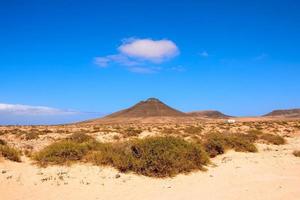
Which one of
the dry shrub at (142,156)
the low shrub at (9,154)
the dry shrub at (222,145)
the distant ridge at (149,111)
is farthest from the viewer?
the distant ridge at (149,111)

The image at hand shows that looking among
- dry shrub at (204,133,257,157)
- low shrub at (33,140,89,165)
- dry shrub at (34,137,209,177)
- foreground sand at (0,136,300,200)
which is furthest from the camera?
dry shrub at (204,133,257,157)

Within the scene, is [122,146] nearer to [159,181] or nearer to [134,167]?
[134,167]

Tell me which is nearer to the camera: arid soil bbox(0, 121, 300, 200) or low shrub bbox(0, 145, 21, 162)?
arid soil bbox(0, 121, 300, 200)

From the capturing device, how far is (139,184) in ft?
35.6

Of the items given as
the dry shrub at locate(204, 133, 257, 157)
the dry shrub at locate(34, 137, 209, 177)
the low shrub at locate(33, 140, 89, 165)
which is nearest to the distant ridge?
the dry shrub at locate(204, 133, 257, 157)

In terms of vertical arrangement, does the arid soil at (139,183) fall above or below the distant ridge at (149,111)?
below

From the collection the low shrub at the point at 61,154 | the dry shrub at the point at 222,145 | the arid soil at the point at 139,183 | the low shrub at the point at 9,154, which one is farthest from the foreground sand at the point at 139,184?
the dry shrub at the point at 222,145

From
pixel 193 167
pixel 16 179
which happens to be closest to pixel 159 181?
pixel 193 167

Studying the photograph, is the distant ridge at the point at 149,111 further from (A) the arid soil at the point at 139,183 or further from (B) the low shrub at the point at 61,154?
(A) the arid soil at the point at 139,183

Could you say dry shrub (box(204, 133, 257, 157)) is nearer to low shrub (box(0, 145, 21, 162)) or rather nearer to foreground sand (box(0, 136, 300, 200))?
foreground sand (box(0, 136, 300, 200))

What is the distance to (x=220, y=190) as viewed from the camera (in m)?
10.2

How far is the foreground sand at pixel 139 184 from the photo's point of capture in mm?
9508

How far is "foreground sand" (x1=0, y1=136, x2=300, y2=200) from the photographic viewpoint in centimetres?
951

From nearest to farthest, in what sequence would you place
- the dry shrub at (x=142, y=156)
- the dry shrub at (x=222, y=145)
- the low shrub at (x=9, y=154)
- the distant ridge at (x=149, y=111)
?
the dry shrub at (x=142, y=156), the low shrub at (x=9, y=154), the dry shrub at (x=222, y=145), the distant ridge at (x=149, y=111)
